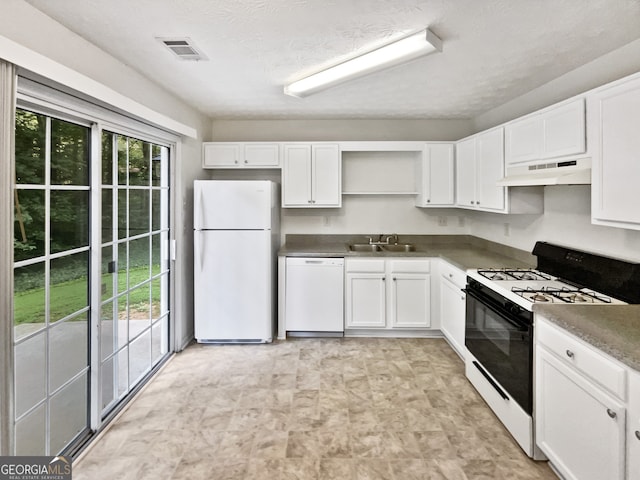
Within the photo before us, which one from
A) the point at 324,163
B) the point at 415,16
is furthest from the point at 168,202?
the point at 415,16

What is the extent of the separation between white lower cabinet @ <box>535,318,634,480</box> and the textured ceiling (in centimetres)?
165

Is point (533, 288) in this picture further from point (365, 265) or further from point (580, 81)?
point (365, 265)

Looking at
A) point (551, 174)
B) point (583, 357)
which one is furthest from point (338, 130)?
point (583, 357)

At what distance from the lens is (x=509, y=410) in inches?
91.4

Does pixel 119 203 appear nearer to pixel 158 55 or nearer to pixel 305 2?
pixel 158 55

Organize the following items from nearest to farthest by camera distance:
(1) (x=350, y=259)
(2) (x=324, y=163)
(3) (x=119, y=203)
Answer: (3) (x=119, y=203) < (1) (x=350, y=259) < (2) (x=324, y=163)

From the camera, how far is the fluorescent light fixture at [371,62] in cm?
218

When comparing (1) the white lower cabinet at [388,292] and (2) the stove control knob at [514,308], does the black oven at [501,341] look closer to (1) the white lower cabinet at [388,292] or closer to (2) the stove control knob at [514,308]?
(2) the stove control knob at [514,308]

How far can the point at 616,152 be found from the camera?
75.0 inches

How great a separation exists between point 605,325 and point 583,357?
0.60 feet

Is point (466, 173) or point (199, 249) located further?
point (466, 173)

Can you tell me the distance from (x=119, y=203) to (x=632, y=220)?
3.11 m

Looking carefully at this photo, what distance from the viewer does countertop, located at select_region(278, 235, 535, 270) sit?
3375 mm

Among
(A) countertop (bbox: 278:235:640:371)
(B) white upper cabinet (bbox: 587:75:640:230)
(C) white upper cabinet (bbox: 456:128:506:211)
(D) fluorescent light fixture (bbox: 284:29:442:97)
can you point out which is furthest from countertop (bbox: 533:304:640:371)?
(D) fluorescent light fixture (bbox: 284:29:442:97)
